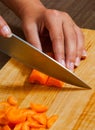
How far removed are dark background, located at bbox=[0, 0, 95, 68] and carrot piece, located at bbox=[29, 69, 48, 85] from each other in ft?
2.70

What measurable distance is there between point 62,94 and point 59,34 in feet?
0.83

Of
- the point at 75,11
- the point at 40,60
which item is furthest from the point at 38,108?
the point at 75,11

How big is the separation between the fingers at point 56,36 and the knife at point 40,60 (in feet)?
0.31

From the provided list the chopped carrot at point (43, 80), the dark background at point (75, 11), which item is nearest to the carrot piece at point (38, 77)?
the chopped carrot at point (43, 80)

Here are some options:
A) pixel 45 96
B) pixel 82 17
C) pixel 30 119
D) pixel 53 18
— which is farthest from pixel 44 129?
pixel 82 17

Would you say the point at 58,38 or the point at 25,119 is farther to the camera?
the point at 58,38

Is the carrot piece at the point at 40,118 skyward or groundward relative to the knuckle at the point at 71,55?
groundward

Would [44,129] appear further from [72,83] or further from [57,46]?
[57,46]

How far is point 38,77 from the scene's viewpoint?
1252 mm

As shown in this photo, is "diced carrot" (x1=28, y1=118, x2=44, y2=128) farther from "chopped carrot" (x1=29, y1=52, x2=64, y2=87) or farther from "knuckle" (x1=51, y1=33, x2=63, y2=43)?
"knuckle" (x1=51, y1=33, x2=63, y2=43)

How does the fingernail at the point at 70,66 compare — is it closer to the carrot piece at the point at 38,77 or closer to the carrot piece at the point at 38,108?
the carrot piece at the point at 38,77

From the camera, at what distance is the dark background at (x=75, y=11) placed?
2.10 m

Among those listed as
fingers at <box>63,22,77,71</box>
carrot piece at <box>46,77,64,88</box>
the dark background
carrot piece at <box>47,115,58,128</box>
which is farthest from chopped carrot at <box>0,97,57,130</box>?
the dark background

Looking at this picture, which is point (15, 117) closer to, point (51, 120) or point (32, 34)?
point (51, 120)
